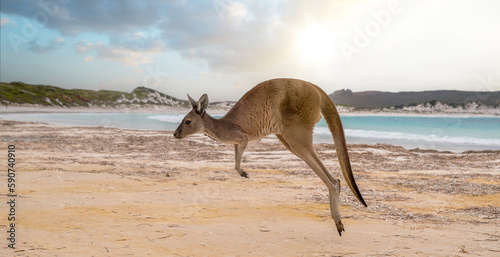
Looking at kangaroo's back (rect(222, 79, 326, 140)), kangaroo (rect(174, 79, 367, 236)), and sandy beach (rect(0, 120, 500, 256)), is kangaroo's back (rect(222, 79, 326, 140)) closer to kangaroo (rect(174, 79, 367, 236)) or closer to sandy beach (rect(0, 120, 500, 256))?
kangaroo (rect(174, 79, 367, 236))

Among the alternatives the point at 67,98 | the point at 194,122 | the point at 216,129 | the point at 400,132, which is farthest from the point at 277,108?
the point at 67,98

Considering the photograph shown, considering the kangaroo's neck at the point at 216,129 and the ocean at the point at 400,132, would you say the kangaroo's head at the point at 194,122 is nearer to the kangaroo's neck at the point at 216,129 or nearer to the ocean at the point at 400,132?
the kangaroo's neck at the point at 216,129

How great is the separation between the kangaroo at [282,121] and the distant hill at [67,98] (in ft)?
254

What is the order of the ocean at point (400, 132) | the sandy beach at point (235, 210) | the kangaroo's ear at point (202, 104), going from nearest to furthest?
1. the sandy beach at point (235, 210)
2. the kangaroo's ear at point (202, 104)
3. the ocean at point (400, 132)

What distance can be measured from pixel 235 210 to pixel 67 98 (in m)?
95.2

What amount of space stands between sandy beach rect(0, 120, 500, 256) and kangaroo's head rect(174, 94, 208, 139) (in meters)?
1.32

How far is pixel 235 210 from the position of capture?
6406 mm

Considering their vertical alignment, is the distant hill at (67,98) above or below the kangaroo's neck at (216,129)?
above

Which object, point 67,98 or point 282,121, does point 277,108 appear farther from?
point 67,98

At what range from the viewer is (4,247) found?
409 cm

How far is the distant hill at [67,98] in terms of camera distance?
77625 millimetres

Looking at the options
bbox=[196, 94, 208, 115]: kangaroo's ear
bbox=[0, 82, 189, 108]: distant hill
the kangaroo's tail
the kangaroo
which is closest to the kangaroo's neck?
the kangaroo

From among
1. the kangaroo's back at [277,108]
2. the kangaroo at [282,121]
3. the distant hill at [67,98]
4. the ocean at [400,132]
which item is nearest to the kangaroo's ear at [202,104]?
the kangaroo at [282,121]

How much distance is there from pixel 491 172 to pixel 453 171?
119cm
